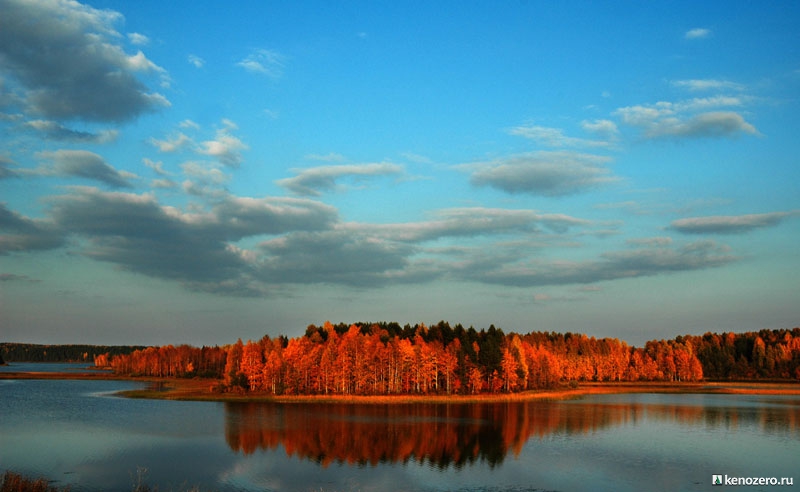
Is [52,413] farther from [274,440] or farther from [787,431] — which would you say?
[787,431]

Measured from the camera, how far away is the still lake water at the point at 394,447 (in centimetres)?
4256

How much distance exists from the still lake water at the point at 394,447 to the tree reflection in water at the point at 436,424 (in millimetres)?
218

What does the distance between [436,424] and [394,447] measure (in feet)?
56.5

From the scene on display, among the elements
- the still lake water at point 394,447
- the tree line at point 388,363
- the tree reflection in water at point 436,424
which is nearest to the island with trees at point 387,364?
the tree line at point 388,363

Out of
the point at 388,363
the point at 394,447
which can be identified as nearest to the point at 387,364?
the point at 388,363

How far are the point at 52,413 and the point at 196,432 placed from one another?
95.0 feet

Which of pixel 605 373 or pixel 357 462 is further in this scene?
pixel 605 373

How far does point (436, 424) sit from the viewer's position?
7194 centimetres

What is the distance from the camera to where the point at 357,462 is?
160 feet

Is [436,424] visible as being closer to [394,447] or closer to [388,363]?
[394,447]

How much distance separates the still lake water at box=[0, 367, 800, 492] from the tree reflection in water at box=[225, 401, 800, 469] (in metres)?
0.22

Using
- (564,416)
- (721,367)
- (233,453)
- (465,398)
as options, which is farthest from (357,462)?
(721,367)

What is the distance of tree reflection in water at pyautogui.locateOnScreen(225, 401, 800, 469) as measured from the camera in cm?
5350

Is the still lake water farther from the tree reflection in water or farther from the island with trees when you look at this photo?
the island with trees
